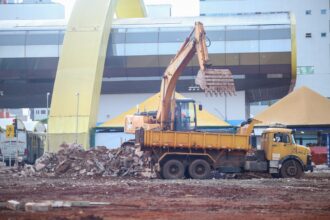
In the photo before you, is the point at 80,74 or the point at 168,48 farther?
the point at 168,48

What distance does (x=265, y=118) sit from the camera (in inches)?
1893

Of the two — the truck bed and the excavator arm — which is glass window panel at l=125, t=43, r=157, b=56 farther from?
the truck bed

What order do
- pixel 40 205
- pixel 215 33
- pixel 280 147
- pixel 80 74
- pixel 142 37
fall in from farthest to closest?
1. pixel 142 37
2. pixel 215 33
3. pixel 80 74
4. pixel 280 147
5. pixel 40 205

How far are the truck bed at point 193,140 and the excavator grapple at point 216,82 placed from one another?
1.83 m

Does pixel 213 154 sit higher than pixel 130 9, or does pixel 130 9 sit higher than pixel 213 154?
pixel 130 9

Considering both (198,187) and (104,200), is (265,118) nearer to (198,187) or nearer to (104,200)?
(198,187)

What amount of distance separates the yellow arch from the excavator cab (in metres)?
18.3

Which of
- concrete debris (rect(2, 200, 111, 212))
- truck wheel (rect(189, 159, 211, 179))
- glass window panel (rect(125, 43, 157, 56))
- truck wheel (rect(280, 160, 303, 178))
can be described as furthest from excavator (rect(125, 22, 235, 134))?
glass window panel (rect(125, 43, 157, 56))

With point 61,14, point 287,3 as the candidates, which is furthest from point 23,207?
point 61,14

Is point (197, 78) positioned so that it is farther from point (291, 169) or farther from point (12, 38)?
point (12, 38)

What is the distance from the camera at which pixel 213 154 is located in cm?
2822

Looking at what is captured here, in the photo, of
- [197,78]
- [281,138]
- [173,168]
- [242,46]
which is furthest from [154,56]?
[173,168]

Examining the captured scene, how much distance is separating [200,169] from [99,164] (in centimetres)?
522

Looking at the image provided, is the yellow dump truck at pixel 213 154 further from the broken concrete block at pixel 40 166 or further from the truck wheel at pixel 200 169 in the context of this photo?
the broken concrete block at pixel 40 166
